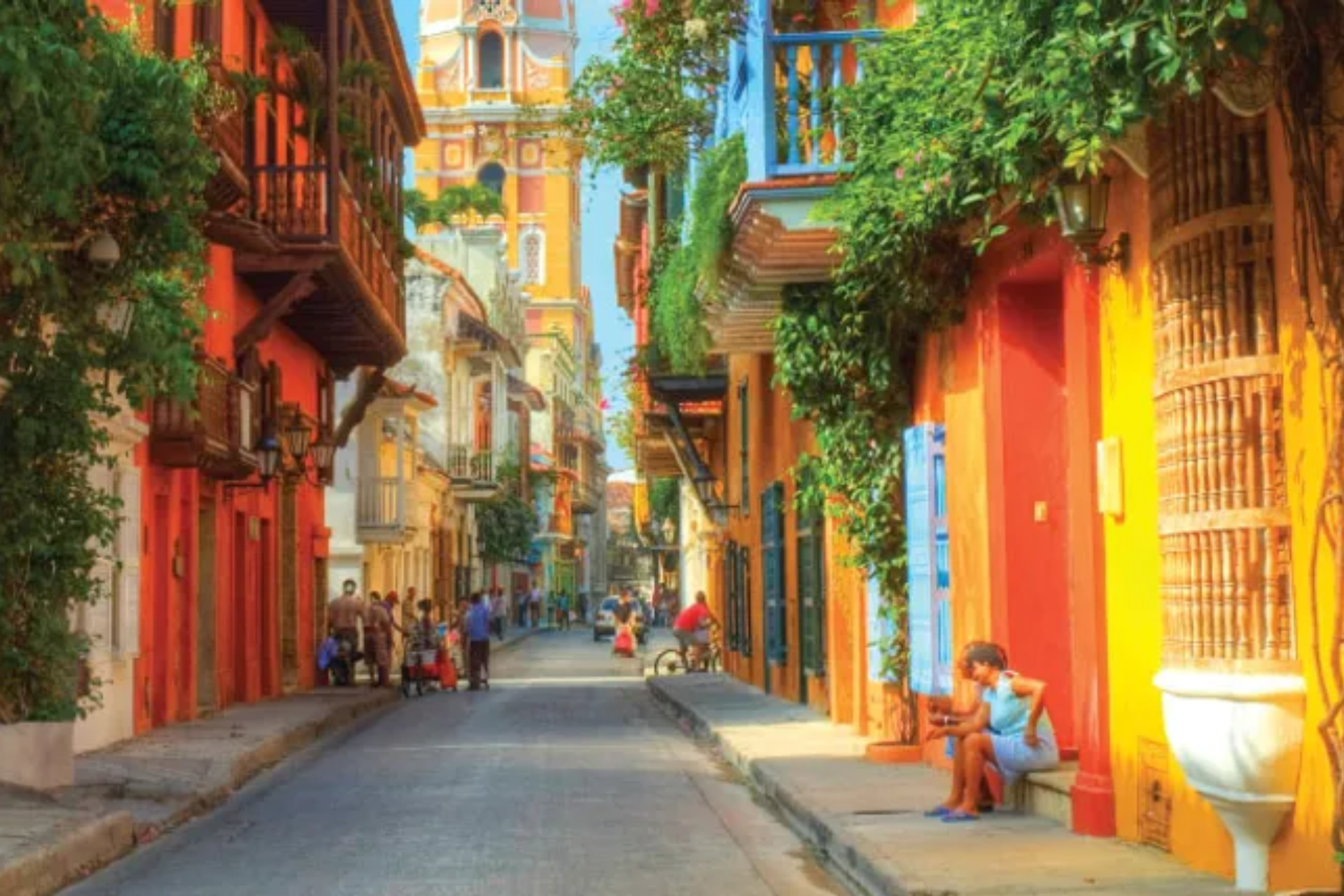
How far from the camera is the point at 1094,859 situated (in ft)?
33.8

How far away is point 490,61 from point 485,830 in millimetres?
102806

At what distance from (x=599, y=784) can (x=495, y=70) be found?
99078 millimetres

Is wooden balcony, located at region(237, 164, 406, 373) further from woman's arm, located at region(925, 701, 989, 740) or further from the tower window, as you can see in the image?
the tower window

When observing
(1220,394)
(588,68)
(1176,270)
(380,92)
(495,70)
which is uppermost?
(495,70)

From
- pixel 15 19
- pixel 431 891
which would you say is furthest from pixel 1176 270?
pixel 15 19

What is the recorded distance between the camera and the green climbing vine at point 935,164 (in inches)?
299

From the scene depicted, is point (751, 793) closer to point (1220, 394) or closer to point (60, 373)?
point (60, 373)

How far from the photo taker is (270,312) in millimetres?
25969

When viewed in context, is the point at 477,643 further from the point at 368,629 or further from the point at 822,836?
the point at 822,836

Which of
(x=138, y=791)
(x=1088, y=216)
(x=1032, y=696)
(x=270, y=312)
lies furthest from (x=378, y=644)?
(x=1088, y=216)

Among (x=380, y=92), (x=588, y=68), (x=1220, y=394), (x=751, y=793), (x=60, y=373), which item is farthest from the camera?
(x=380, y=92)

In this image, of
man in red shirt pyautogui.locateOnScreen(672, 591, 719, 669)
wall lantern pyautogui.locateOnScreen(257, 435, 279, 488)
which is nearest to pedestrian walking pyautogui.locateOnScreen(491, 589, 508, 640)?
man in red shirt pyautogui.locateOnScreen(672, 591, 719, 669)

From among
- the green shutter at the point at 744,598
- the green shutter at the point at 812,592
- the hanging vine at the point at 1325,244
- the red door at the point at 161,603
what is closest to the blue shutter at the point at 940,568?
the green shutter at the point at 812,592

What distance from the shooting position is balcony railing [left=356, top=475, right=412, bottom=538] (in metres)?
44.2
